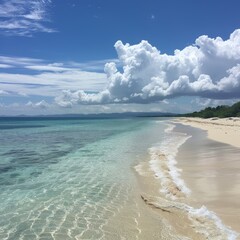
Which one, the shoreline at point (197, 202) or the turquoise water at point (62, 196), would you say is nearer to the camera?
the shoreline at point (197, 202)

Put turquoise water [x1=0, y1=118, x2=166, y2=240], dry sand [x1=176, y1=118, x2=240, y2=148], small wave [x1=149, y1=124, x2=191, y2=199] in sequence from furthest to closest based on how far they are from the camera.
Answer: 1. dry sand [x1=176, y1=118, x2=240, y2=148]
2. small wave [x1=149, y1=124, x2=191, y2=199]
3. turquoise water [x1=0, y1=118, x2=166, y2=240]

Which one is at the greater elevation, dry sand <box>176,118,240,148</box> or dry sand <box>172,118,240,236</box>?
dry sand <box>172,118,240,236</box>

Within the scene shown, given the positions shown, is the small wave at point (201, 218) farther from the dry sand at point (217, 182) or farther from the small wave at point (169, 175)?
the small wave at point (169, 175)

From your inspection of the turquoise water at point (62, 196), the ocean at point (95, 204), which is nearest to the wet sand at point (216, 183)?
the ocean at point (95, 204)

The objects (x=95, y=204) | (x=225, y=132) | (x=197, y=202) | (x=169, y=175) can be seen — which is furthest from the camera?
(x=225, y=132)

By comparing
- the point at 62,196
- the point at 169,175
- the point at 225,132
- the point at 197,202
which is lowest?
the point at 225,132

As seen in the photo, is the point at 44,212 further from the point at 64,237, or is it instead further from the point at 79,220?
the point at 64,237

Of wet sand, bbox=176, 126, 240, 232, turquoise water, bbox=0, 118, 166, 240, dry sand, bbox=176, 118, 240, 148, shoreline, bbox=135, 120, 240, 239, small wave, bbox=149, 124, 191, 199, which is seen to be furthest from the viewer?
dry sand, bbox=176, 118, 240, 148

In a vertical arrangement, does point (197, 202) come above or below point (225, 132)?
above

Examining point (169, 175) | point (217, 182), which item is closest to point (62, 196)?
point (169, 175)

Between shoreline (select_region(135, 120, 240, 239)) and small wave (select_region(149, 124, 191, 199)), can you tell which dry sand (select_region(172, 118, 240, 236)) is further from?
small wave (select_region(149, 124, 191, 199))

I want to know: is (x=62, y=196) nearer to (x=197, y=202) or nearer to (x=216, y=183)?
(x=197, y=202)

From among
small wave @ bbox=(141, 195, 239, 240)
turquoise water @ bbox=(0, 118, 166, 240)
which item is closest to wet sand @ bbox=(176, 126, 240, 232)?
small wave @ bbox=(141, 195, 239, 240)

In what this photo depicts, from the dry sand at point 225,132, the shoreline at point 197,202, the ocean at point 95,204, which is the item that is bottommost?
the dry sand at point 225,132
